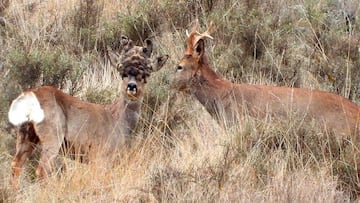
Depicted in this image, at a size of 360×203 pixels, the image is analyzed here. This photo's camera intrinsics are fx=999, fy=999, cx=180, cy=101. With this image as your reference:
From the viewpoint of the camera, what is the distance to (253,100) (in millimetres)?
10773

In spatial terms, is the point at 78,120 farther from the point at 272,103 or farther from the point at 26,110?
the point at 272,103

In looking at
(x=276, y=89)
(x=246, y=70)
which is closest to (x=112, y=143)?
(x=276, y=89)

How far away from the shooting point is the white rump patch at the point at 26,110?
870 centimetres

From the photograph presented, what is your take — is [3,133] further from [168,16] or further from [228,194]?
[168,16]

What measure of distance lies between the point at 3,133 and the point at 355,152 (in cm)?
357

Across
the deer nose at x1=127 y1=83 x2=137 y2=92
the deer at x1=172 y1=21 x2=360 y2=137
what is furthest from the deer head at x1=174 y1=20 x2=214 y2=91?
the deer nose at x1=127 y1=83 x2=137 y2=92

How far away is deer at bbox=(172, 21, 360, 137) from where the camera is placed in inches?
408

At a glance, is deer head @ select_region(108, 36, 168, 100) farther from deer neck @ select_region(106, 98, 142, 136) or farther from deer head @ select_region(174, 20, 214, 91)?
deer head @ select_region(174, 20, 214, 91)

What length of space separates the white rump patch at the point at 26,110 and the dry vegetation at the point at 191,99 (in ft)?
1.67

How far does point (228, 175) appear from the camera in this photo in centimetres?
839

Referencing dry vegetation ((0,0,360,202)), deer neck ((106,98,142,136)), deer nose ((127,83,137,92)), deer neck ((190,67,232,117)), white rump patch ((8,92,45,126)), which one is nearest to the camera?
dry vegetation ((0,0,360,202))

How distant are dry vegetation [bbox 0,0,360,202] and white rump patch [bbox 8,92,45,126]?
0.51m

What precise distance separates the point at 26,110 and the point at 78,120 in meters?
0.66

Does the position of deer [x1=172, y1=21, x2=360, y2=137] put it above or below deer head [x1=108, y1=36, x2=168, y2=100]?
below
